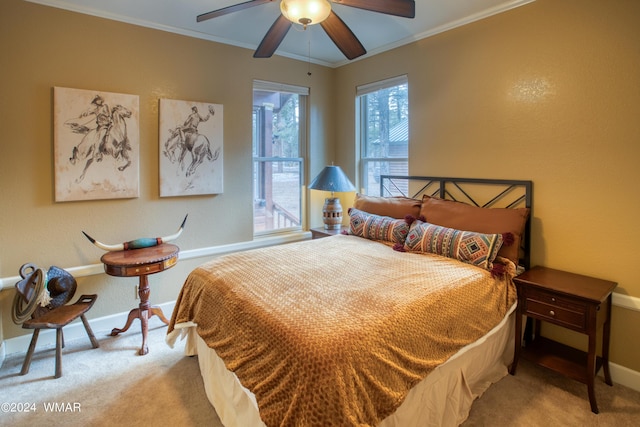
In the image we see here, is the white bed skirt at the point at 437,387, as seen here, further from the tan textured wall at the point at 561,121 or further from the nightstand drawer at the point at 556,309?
the tan textured wall at the point at 561,121

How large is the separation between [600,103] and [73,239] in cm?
390

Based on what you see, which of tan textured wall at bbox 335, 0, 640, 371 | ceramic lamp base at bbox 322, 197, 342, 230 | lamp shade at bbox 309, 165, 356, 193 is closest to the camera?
tan textured wall at bbox 335, 0, 640, 371

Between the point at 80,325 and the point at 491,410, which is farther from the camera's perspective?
the point at 80,325

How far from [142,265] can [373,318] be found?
1844 mm

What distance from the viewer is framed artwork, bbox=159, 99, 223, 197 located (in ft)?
10.2

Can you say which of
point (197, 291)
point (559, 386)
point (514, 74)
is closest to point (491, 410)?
point (559, 386)

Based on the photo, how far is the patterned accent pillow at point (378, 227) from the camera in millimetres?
2895

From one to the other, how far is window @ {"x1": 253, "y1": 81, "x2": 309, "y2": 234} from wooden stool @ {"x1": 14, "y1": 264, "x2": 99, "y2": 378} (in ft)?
5.58

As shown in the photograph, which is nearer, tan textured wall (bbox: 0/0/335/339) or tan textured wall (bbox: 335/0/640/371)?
tan textured wall (bbox: 335/0/640/371)

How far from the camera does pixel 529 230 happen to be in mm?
2609

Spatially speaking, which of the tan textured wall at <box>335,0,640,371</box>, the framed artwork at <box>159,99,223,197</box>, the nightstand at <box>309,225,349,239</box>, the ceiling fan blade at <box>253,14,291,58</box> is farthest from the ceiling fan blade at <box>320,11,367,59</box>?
the nightstand at <box>309,225,349,239</box>

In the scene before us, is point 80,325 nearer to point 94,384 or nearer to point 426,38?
point 94,384

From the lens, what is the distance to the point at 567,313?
6.73ft

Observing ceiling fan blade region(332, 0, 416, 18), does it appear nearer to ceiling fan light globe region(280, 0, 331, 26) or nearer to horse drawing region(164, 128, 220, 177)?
ceiling fan light globe region(280, 0, 331, 26)
